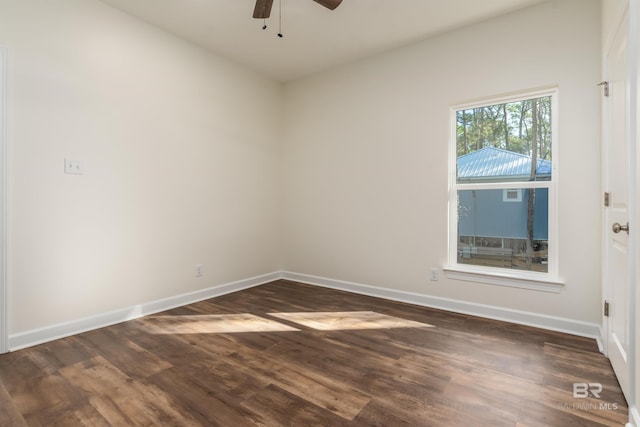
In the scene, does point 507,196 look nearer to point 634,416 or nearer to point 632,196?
point 632,196

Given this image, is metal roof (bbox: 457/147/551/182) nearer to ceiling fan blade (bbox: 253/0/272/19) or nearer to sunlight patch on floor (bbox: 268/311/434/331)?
sunlight patch on floor (bbox: 268/311/434/331)

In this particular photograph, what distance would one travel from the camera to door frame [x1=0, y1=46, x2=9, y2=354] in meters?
2.29

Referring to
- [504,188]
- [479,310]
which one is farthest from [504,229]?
[479,310]

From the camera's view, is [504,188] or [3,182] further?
[504,188]

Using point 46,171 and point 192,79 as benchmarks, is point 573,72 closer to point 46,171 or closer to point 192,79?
point 192,79

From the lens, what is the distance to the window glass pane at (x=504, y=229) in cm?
292

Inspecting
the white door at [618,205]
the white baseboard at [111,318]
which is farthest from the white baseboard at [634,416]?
the white baseboard at [111,318]

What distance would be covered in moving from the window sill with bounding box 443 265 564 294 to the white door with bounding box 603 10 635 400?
0.51 m

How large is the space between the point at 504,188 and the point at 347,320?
1980 millimetres

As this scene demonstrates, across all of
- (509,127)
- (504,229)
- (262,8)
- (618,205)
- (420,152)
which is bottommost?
(504,229)

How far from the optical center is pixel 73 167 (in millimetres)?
2678

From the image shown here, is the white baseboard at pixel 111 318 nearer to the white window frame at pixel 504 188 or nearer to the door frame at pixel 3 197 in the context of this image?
the door frame at pixel 3 197

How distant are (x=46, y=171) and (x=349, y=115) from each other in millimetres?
3088

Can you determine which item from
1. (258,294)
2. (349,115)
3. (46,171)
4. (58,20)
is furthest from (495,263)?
(58,20)
